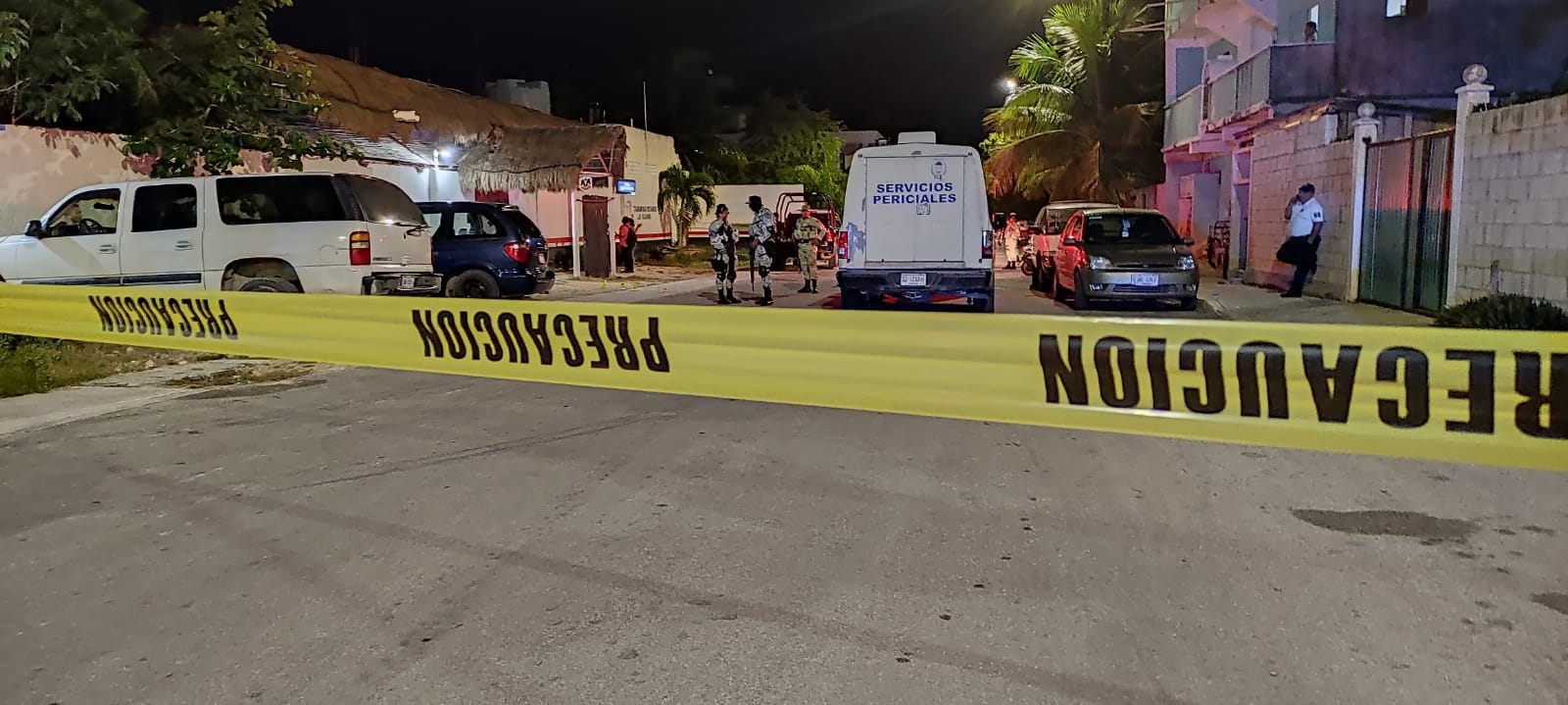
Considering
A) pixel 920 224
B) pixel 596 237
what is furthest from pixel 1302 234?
pixel 596 237

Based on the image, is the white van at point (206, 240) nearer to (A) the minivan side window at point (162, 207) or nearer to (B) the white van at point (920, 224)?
(A) the minivan side window at point (162, 207)

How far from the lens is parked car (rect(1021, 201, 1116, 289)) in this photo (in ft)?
64.2

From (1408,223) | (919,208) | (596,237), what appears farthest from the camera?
(596,237)

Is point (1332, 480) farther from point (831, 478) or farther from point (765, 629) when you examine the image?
point (765, 629)

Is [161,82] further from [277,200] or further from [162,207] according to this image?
[277,200]

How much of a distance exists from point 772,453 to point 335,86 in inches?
1004

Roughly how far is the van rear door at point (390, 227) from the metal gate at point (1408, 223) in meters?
11.8

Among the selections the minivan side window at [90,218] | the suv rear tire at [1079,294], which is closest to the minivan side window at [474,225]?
the minivan side window at [90,218]

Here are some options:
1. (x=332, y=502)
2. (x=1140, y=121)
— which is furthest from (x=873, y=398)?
(x=1140, y=121)

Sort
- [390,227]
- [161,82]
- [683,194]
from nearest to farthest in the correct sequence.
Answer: [390,227] → [161,82] → [683,194]

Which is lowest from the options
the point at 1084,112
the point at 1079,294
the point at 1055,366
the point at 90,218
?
the point at 1079,294

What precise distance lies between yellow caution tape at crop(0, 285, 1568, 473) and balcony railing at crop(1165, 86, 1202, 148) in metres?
22.2

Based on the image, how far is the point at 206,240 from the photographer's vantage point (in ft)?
39.5

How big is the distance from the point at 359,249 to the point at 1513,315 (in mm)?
11216
